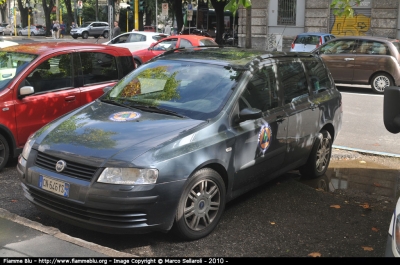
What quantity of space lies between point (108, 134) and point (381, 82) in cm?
1367

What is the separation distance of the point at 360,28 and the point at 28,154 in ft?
85.5

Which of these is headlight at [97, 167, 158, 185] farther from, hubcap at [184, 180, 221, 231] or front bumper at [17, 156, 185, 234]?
hubcap at [184, 180, 221, 231]

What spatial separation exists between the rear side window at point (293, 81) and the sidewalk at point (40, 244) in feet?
9.86

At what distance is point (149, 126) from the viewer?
4.95 meters

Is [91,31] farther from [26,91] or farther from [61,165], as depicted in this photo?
[61,165]

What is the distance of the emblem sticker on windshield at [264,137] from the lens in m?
5.59

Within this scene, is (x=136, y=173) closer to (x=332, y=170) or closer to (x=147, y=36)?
(x=332, y=170)

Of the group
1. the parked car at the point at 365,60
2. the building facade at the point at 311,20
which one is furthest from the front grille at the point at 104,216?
the building facade at the point at 311,20

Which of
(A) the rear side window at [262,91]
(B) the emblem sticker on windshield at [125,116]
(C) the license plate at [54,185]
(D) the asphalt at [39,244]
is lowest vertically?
(D) the asphalt at [39,244]

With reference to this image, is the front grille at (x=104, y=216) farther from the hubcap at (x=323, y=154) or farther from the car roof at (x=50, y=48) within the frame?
the car roof at (x=50, y=48)

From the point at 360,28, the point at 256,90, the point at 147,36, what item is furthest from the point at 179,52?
the point at 360,28

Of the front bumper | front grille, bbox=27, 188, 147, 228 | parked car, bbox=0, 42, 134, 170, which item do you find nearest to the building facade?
parked car, bbox=0, 42, 134, 170

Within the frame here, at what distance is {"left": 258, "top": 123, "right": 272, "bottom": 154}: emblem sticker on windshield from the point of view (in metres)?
5.59

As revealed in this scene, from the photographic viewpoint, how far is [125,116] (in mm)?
5262
